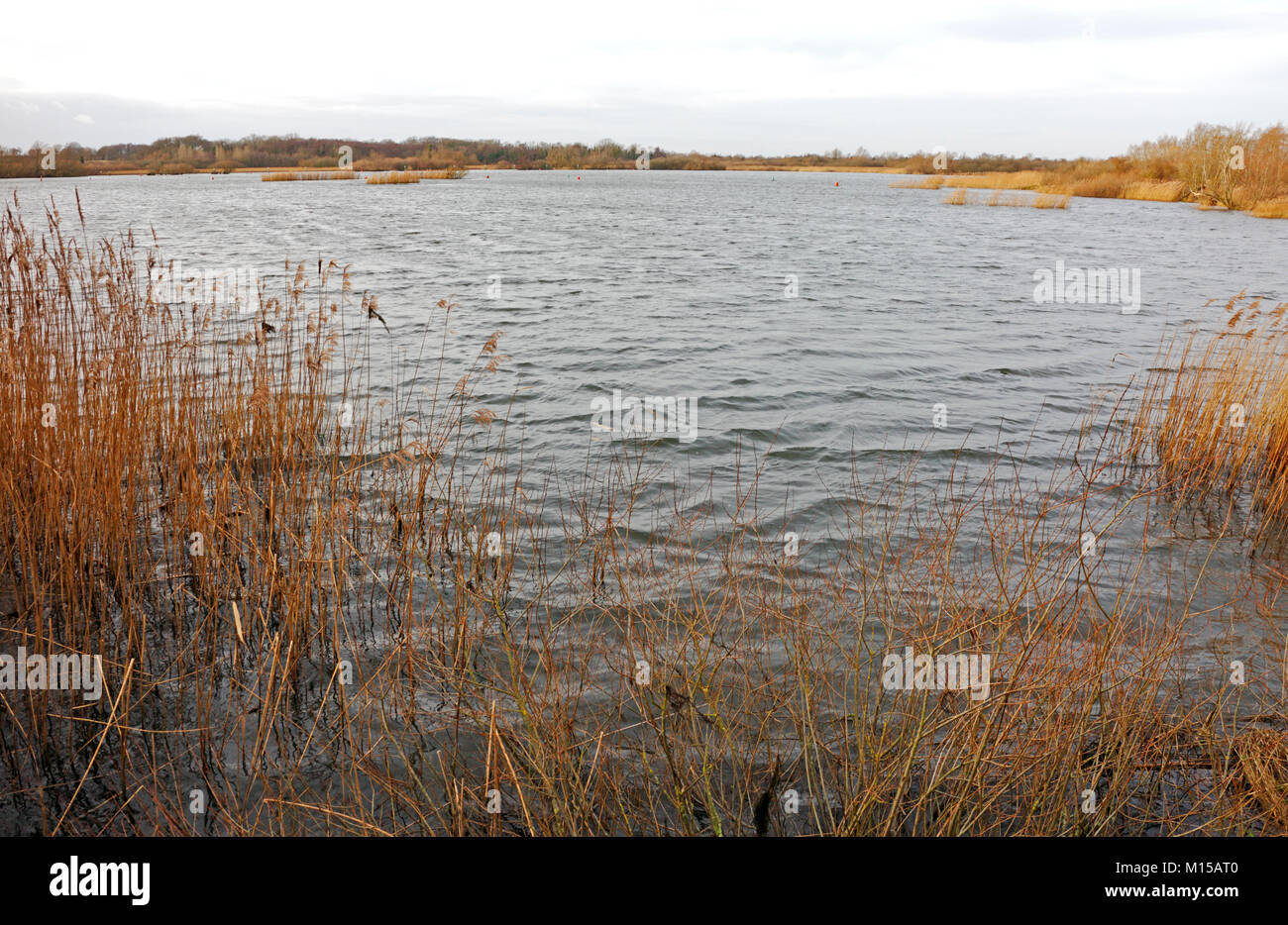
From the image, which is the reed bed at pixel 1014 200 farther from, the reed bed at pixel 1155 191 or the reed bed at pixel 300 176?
the reed bed at pixel 300 176

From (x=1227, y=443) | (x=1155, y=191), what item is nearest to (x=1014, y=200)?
(x=1155, y=191)

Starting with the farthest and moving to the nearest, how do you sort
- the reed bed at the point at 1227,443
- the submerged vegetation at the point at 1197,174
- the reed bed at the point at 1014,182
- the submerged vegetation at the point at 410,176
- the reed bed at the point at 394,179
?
the submerged vegetation at the point at 410,176, the reed bed at the point at 394,179, the reed bed at the point at 1014,182, the submerged vegetation at the point at 1197,174, the reed bed at the point at 1227,443

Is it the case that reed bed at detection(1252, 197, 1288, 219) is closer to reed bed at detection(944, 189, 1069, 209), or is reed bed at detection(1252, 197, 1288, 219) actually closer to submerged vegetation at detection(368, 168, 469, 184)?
reed bed at detection(944, 189, 1069, 209)

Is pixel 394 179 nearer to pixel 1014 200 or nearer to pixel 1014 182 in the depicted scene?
pixel 1014 200

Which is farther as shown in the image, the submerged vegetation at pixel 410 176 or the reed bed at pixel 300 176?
the reed bed at pixel 300 176

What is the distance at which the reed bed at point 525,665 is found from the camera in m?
2.89

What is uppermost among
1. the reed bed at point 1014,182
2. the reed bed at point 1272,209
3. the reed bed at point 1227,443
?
the reed bed at point 1014,182

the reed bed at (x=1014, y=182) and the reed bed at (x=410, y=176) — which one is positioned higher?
the reed bed at (x=410, y=176)

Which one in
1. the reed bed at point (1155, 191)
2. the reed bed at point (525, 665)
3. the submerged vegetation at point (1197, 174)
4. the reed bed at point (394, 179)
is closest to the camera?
the reed bed at point (525, 665)

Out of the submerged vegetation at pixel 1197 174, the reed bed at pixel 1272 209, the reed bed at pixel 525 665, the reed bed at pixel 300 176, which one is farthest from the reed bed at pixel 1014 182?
the reed bed at pixel 525 665

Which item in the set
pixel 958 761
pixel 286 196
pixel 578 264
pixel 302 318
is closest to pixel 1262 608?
pixel 958 761

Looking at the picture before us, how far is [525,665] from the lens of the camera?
4031mm

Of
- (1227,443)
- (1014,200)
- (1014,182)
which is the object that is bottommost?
(1227,443)
